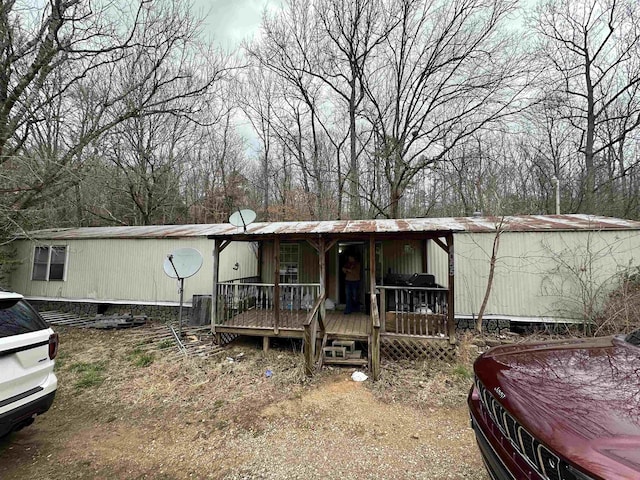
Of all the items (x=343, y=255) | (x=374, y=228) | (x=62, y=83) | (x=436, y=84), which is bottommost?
(x=343, y=255)

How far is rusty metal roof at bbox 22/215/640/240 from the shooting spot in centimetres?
641

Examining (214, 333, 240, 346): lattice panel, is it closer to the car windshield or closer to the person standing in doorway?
the person standing in doorway

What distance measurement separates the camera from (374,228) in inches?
265

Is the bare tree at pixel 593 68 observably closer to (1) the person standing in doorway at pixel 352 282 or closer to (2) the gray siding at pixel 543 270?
(2) the gray siding at pixel 543 270

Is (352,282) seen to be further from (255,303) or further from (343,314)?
(255,303)

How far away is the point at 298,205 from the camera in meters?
18.7

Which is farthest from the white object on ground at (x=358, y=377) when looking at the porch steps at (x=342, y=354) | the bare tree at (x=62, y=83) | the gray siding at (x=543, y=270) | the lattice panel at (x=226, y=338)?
the bare tree at (x=62, y=83)

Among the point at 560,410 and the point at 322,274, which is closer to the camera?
the point at 560,410

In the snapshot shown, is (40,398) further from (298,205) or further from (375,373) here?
(298,205)

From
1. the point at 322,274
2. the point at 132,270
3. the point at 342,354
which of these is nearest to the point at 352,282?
the point at 322,274

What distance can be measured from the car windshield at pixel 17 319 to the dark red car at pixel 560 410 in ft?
13.8

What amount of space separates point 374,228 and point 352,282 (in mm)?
1955

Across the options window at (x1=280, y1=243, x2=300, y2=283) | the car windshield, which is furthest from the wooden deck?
the car windshield

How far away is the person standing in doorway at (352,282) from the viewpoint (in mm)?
7727
